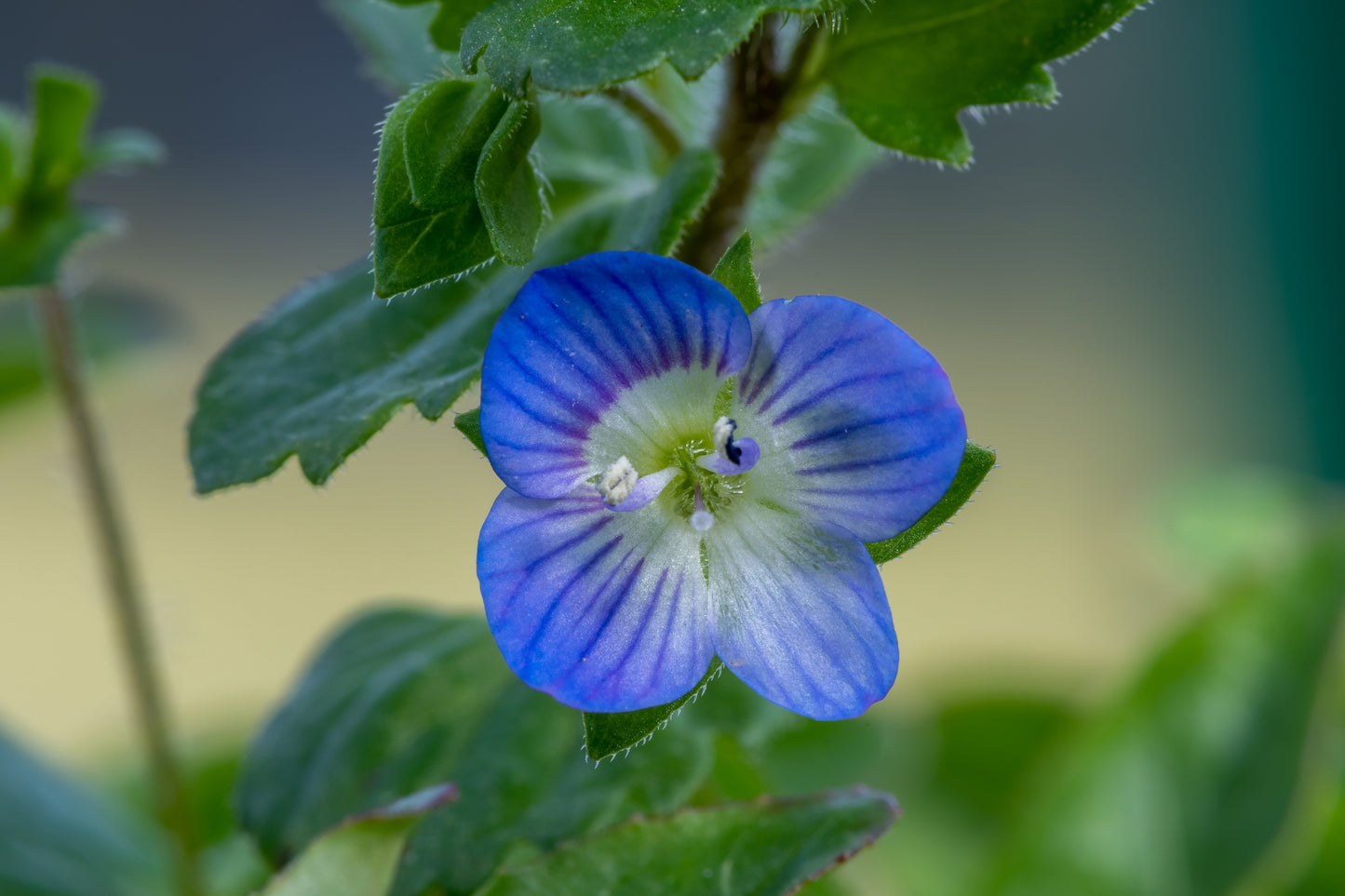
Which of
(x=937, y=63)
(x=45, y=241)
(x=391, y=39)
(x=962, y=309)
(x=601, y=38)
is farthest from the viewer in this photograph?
(x=962, y=309)

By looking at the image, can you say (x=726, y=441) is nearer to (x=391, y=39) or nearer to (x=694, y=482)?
(x=694, y=482)

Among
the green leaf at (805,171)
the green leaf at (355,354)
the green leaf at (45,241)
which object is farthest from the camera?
the green leaf at (805,171)

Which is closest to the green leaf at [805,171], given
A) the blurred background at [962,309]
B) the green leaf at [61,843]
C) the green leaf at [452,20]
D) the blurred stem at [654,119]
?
the blurred stem at [654,119]

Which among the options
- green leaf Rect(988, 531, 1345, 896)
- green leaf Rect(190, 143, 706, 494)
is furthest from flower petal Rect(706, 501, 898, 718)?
green leaf Rect(988, 531, 1345, 896)

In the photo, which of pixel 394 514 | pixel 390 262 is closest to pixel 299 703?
pixel 390 262

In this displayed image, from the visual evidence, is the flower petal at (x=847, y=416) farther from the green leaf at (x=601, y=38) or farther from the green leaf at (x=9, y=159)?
the green leaf at (x=9, y=159)

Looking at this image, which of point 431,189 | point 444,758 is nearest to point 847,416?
point 431,189
